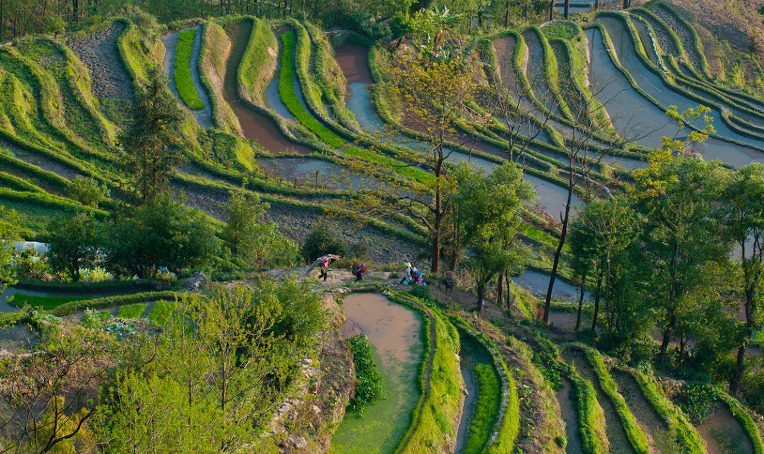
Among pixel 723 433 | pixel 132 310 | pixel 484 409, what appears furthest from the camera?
pixel 723 433

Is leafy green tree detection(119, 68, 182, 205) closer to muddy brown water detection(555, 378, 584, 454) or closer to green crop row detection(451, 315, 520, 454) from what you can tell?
green crop row detection(451, 315, 520, 454)

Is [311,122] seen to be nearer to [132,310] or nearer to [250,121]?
[250,121]

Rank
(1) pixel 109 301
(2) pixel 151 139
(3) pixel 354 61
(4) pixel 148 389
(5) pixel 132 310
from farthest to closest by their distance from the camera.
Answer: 1. (3) pixel 354 61
2. (2) pixel 151 139
3. (1) pixel 109 301
4. (5) pixel 132 310
5. (4) pixel 148 389

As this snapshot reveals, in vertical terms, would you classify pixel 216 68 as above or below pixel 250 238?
above

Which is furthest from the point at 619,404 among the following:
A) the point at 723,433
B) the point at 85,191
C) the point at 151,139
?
the point at 85,191

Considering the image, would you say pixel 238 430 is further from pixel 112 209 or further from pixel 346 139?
pixel 346 139
